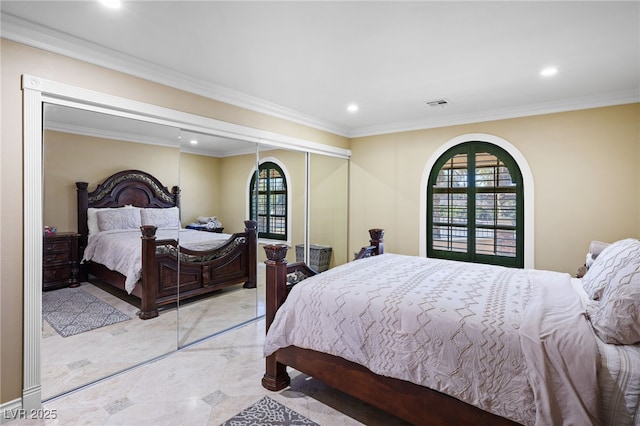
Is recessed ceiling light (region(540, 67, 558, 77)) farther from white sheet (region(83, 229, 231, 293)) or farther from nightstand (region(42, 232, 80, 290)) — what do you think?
nightstand (region(42, 232, 80, 290))

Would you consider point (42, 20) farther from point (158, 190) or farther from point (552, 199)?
point (552, 199)

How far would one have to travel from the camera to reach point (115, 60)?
8.59 feet

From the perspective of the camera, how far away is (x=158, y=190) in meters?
3.00

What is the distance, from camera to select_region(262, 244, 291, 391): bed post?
2.46 m

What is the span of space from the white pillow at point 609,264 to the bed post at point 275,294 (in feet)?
6.59

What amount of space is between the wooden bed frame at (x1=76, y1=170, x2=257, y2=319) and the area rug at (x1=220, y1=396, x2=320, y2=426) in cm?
149

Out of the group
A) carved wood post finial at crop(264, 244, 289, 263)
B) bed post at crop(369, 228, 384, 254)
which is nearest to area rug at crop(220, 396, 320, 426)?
carved wood post finial at crop(264, 244, 289, 263)

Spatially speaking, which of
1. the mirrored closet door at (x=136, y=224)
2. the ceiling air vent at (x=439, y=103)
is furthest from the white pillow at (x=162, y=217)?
the ceiling air vent at (x=439, y=103)

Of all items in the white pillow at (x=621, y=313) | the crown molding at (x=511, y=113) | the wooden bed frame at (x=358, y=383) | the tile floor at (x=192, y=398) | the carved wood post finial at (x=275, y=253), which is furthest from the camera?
the crown molding at (x=511, y=113)

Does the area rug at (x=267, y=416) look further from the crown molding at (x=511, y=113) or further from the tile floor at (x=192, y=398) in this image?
the crown molding at (x=511, y=113)

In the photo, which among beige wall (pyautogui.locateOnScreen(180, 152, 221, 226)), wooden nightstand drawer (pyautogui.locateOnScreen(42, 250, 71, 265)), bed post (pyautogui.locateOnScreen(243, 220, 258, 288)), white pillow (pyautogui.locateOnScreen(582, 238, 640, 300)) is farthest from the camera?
bed post (pyautogui.locateOnScreen(243, 220, 258, 288))

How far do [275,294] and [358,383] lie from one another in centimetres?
85

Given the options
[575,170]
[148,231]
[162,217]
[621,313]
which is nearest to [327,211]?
[162,217]

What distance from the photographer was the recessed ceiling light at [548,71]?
2871 mm
